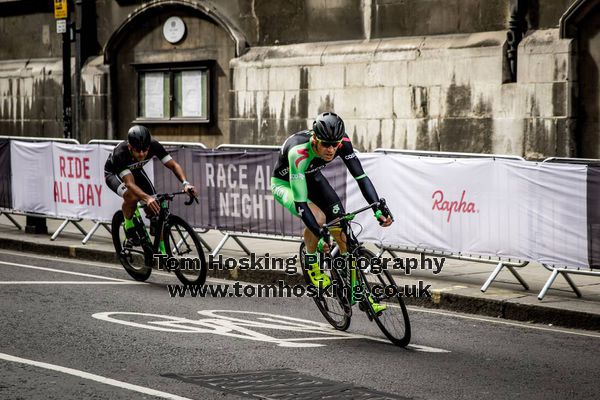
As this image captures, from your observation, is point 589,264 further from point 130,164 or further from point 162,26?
point 162,26

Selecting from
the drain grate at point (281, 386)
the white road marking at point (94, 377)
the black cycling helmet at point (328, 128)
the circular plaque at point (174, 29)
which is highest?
the circular plaque at point (174, 29)

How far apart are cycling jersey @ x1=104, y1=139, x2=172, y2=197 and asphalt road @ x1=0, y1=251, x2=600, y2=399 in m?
1.32

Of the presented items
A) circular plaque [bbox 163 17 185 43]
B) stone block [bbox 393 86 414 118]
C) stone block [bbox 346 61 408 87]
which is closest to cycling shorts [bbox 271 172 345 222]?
stone block [bbox 393 86 414 118]

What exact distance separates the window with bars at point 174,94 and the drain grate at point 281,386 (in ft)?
44.8

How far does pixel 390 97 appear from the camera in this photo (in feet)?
57.6

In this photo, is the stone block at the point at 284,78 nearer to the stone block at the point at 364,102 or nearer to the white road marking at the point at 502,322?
the stone block at the point at 364,102

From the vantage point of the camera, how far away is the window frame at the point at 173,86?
816 inches

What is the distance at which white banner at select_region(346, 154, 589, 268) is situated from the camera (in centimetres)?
1041

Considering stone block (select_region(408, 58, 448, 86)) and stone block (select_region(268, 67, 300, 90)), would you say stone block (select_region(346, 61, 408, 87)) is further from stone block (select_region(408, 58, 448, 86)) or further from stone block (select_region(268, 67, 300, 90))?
stone block (select_region(268, 67, 300, 90))

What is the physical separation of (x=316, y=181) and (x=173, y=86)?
1296 centimetres

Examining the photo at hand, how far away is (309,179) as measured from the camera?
30.0 ft

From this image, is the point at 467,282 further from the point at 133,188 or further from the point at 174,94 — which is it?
the point at 174,94

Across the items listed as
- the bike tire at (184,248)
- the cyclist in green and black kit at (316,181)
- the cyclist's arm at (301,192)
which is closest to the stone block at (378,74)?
the bike tire at (184,248)

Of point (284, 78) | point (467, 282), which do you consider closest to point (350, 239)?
point (467, 282)
